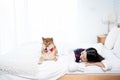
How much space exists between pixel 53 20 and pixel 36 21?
0.47 meters

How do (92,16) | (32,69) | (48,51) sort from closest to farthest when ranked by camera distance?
(32,69) → (48,51) → (92,16)

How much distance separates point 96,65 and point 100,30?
260cm

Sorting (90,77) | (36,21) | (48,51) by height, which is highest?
(36,21)

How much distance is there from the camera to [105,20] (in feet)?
14.1

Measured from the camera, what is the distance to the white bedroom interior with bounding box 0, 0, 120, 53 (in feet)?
14.9

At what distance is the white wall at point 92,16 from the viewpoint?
14.9 ft

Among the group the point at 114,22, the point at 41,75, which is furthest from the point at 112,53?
the point at 114,22

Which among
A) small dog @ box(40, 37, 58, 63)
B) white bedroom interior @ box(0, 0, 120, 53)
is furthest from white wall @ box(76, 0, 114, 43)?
small dog @ box(40, 37, 58, 63)

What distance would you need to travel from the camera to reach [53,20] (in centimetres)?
462

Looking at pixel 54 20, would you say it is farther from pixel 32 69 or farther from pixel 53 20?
pixel 32 69

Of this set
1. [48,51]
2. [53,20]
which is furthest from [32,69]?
[53,20]

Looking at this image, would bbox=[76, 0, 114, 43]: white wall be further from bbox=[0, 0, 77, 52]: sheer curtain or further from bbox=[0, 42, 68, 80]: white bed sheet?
bbox=[0, 42, 68, 80]: white bed sheet

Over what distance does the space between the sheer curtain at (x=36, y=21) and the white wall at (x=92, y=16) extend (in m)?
0.17

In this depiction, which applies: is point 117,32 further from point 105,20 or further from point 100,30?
point 100,30
